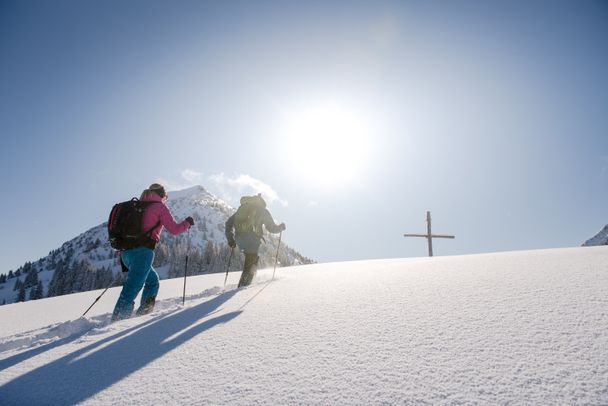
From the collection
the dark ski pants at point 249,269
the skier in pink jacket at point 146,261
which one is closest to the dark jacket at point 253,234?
the dark ski pants at point 249,269

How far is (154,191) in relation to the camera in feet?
17.3

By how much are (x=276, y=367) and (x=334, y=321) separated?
85cm

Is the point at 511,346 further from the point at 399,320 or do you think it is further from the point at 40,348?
the point at 40,348

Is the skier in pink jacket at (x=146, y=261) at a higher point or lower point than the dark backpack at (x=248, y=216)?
lower

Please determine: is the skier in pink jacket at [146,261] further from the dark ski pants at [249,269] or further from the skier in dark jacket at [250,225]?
the skier in dark jacket at [250,225]

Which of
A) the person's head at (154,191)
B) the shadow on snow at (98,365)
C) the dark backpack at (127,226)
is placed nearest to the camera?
the shadow on snow at (98,365)

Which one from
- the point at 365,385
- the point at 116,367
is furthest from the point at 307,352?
the point at 116,367

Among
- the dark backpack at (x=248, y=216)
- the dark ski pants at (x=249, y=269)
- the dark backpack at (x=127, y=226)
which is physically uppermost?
the dark backpack at (x=248, y=216)

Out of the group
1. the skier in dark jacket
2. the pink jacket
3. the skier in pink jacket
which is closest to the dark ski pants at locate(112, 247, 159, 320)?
the skier in pink jacket

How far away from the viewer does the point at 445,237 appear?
65.1 ft

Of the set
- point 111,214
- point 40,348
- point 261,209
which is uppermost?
point 261,209

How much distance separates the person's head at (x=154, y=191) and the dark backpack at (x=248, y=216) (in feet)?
8.00

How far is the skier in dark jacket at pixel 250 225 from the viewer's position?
24.9 ft

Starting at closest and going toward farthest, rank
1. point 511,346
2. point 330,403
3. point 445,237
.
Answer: point 330,403
point 511,346
point 445,237
